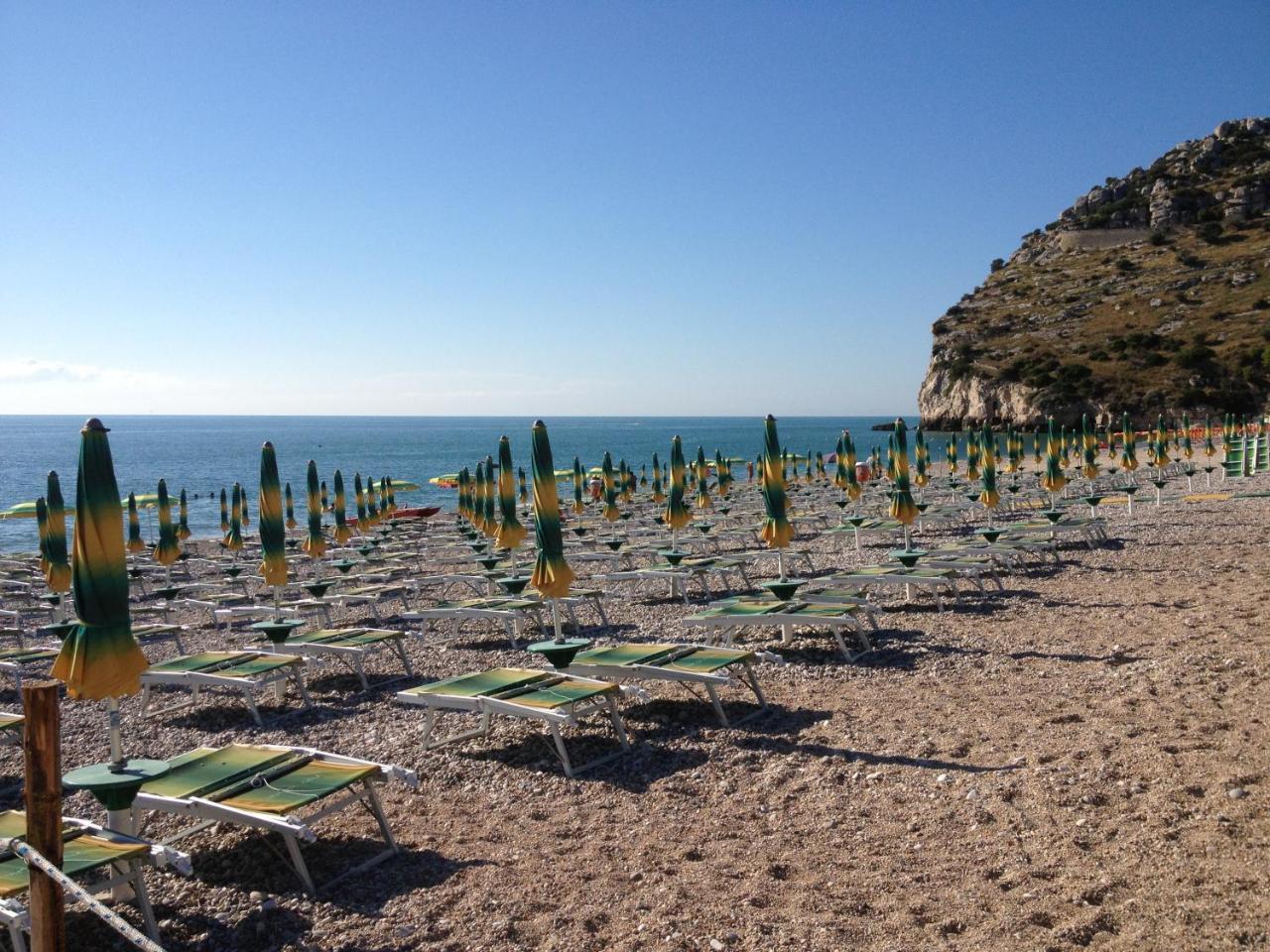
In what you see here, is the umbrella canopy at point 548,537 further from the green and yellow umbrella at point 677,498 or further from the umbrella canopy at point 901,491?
the umbrella canopy at point 901,491

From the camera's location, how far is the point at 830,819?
4922 millimetres

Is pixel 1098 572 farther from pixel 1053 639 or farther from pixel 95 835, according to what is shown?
pixel 95 835

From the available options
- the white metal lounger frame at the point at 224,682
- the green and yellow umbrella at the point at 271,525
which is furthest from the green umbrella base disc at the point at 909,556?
the green and yellow umbrella at the point at 271,525

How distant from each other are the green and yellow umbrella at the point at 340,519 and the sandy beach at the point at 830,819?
8108 millimetres

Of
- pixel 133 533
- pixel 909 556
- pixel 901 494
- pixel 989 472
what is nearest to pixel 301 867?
pixel 909 556

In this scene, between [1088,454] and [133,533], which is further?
[1088,454]

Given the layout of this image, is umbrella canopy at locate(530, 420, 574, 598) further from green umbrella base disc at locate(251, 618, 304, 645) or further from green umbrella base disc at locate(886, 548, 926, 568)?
green umbrella base disc at locate(886, 548, 926, 568)

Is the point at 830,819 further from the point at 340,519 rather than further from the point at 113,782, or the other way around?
the point at 340,519

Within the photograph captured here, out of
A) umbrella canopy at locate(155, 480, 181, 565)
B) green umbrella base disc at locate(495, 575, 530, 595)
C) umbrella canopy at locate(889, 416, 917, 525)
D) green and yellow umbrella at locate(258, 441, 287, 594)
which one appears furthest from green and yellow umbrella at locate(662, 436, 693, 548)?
umbrella canopy at locate(155, 480, 181, 565)

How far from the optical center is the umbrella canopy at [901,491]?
12102 mm

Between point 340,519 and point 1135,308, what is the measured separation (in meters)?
71.5

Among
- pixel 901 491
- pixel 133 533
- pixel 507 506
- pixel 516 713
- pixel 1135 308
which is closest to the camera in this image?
pixel 516 713

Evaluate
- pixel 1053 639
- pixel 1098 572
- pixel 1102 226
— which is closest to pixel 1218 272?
pixel 1102 226

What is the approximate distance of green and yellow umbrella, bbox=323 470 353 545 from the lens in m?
16.5
